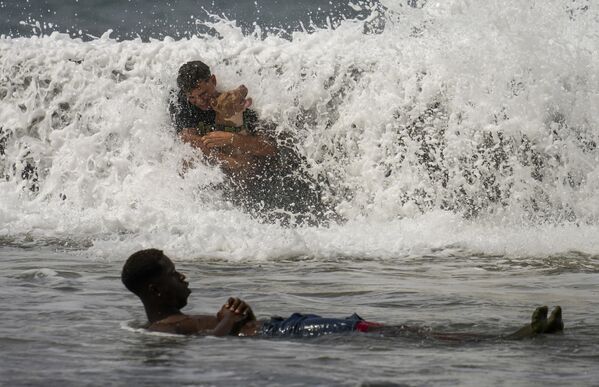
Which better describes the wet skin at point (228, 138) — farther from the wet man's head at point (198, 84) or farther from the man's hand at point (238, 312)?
the man's hand at point (238, 312)

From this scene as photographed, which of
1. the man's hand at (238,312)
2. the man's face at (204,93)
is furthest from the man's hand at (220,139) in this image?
the man's hand at (238,312)

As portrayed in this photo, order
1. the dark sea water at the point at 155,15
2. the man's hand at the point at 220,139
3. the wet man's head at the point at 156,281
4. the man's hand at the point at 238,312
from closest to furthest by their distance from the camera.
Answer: the man's hand at the point at 238,312, the wet man's head at the point at 156,281, the man's hand at the point at 220,139, the dark sea water at the point at 155,15

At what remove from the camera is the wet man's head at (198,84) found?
39.6 ft

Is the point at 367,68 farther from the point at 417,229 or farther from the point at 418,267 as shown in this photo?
the point at 418,267

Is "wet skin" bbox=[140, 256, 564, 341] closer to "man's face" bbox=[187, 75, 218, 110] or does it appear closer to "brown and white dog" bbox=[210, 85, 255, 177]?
"brown and white dog" bbox=[210, 85, 255, 177]

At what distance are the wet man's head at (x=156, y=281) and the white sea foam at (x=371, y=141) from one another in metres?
3.07

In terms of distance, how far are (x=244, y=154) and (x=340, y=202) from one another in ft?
3.20

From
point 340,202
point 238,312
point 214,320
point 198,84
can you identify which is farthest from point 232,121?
point 238,312

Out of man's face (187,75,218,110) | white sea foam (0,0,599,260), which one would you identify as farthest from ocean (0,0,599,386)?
man's face (187,75,218,110)

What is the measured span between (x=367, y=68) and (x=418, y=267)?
394 cm

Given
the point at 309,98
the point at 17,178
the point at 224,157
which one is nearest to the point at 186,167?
the point at 224,157

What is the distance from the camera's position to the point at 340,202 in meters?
12.1

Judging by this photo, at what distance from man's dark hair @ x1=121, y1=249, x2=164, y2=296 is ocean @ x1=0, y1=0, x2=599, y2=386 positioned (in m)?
0.25

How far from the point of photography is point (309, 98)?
12672 millimetres
